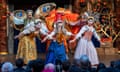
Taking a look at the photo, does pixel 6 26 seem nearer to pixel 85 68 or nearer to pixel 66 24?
pixel 66 24

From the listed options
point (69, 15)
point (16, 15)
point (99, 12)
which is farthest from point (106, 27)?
point (16, 15)

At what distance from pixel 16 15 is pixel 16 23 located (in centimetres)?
23

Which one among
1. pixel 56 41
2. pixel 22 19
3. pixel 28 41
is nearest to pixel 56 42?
pixel 56 41

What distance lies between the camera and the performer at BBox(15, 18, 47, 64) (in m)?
9.73

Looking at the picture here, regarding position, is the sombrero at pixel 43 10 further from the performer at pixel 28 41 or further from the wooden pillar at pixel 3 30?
the wooden pillar at pixel 3 30

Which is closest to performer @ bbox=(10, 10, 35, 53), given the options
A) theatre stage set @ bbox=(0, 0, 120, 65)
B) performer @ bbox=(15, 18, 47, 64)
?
performer @ bbox=(15, 18, 47, 64)

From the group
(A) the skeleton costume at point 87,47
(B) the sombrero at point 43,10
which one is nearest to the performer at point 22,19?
(B) the sombrero at point 43,10

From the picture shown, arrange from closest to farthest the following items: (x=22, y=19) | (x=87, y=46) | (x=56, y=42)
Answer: (x=56, y=42)
(x=87, y=46)
(x=22, y=19)

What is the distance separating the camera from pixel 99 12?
14.0m

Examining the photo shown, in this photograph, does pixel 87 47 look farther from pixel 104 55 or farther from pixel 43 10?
pixel 104 55

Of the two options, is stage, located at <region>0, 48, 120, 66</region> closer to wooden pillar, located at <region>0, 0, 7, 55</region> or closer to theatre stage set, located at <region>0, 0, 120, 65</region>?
theatre stage set, located at <region>0, 0, 120, 65</region>

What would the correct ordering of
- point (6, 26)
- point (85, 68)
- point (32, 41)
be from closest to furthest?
point (85, 68)
point (32, 41)
point (6, 26)

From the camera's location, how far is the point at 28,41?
32.6ft

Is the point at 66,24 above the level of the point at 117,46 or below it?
above
